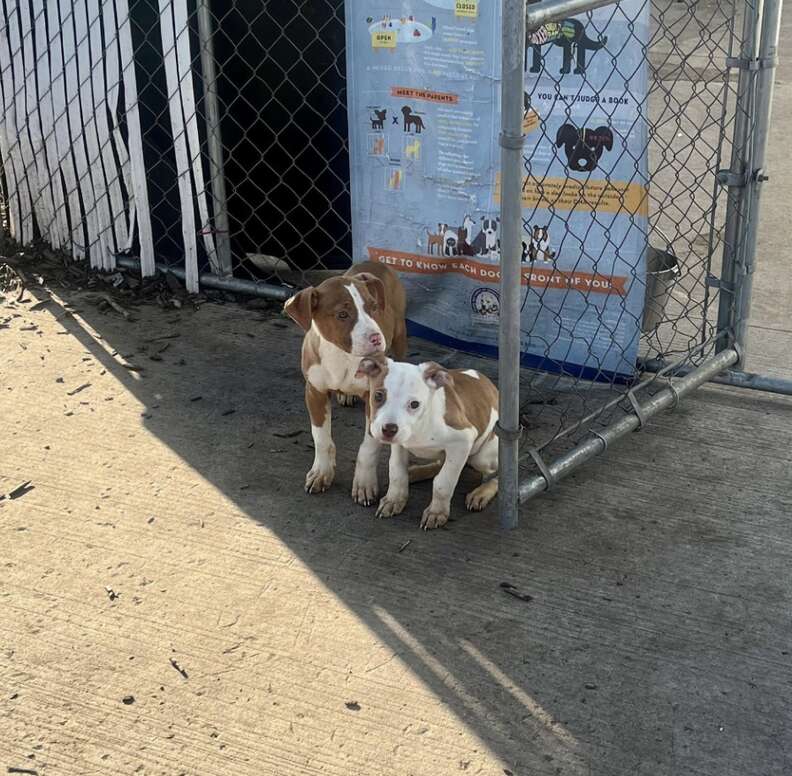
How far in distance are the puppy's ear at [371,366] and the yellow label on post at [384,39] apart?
1.63 meters

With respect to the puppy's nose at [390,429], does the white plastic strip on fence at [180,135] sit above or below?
above

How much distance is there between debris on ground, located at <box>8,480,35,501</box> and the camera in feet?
13.0

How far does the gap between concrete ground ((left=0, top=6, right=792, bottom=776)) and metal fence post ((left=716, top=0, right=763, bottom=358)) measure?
15.5 inches

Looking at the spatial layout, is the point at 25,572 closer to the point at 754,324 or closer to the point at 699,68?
the point at 754,324

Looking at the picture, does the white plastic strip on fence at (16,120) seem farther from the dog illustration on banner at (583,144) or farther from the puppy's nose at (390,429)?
the puppy's nose at (390,429)

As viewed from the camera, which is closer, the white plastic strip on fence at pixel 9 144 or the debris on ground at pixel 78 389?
the debris on ground at pixel 78 389

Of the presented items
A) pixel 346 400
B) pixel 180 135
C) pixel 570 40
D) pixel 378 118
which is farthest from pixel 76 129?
pixel 570 40

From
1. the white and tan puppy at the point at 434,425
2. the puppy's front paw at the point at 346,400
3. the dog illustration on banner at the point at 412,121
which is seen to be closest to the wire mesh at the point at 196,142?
the dog illustration on banner at the point at 412,121

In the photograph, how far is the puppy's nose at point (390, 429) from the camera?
342 cm

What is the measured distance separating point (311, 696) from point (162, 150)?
324cm

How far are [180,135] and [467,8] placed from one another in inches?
63.5

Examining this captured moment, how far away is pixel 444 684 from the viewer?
3041mm

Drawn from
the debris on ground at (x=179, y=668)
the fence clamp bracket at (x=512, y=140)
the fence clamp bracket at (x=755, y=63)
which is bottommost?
Result: the debris on ground at (x=179, y=668)

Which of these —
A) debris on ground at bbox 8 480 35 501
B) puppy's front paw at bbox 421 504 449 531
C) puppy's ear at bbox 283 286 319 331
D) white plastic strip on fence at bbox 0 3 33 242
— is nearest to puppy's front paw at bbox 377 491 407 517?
puppy's front paw at bbox 421 504 449 531
